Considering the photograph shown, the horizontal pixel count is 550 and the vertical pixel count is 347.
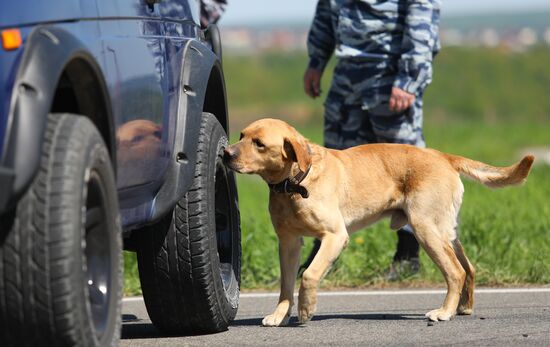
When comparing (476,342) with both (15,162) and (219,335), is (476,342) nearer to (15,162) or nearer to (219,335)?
(219,335)

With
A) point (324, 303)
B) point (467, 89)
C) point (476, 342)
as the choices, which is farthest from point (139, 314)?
point (467, 89)

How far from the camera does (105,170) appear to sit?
153 inches

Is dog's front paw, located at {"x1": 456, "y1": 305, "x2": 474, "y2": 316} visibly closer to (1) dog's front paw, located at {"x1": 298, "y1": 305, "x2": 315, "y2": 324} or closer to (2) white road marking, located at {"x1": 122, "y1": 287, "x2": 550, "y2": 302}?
(2) white road marking, located at {"x1": 122, "y1": 287, "x2": 550, "y2": 302}

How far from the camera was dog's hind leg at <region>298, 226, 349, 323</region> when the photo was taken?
5695mm

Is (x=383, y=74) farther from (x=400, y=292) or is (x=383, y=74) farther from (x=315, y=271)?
(x=315, y=271)

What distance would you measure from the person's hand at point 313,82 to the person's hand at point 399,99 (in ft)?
2.69

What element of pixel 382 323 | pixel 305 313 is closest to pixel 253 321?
pixel 305 313

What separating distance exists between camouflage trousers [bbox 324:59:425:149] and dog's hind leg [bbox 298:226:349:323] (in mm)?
1756

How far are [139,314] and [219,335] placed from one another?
1.27m

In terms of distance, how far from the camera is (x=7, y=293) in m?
3.45

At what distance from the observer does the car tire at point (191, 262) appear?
5102mm

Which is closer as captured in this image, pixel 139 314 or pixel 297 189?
pixel 297 189

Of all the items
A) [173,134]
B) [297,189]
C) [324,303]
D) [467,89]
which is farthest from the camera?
[467,89]

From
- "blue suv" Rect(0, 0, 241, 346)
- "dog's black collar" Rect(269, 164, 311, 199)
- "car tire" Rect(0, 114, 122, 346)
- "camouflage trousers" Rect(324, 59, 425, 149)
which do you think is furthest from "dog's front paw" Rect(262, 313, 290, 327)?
"car tire" Rect(0, 114, 122, 346)
